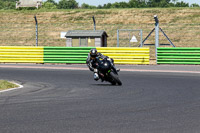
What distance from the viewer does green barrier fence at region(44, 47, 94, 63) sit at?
25.9m

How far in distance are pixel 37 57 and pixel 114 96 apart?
1479 cm

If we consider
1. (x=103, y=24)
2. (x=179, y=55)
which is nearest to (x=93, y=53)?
(x=179, y=55)

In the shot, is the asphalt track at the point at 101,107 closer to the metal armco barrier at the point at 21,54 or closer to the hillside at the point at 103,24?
the metal armco barrier at the point at 21,54

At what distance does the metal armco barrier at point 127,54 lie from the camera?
25.3 metres

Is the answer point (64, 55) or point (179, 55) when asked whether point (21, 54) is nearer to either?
point (64, 55)

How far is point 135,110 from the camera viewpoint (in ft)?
31.0

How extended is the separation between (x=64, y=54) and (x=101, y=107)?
1642 centimetres

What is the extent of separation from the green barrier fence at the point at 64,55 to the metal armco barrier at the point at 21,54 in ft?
1.27

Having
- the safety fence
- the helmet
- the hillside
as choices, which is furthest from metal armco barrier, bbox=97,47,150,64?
the hillside

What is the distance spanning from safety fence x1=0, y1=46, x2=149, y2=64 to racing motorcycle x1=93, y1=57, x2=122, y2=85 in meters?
10.1

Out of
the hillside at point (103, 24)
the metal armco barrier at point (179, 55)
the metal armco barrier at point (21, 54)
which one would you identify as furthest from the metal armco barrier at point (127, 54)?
the hillside at point (103, 24)

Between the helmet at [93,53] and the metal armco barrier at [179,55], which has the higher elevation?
the helmet at [93,53]

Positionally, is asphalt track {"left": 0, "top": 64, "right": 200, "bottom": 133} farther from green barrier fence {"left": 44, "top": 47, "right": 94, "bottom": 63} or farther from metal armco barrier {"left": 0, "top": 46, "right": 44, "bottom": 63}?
metal armco barrier {"left": 0, "top": 46, "right": 44, "bottom": 63}

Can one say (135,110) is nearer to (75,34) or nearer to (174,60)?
(174,60)
